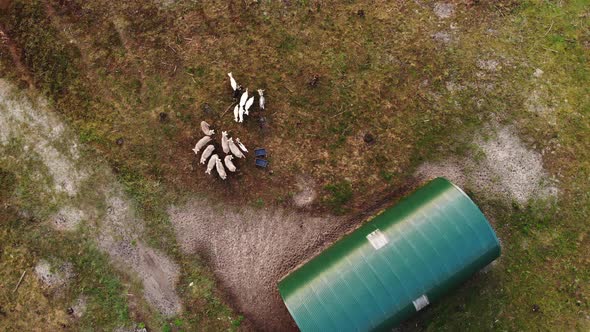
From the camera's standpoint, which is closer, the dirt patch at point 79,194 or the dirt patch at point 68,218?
the dirt patch at point 79,194

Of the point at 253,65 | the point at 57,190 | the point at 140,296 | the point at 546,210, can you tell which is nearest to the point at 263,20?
the point at 253,65

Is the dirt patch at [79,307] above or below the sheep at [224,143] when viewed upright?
below

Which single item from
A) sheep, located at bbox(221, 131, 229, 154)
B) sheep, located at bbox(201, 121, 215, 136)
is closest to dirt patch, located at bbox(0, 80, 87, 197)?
sheep, located at bbox(201, 121, 215, 136)

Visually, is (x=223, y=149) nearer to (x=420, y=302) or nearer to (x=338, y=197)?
(x=338, y=197)

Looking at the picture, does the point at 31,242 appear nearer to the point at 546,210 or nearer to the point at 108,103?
the point at 108,103

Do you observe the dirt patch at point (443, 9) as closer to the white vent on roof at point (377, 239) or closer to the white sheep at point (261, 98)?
the white sheep at point (261, 98)

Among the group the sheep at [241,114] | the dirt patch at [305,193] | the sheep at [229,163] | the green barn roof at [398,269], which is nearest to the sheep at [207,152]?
the sheep at [229,163]

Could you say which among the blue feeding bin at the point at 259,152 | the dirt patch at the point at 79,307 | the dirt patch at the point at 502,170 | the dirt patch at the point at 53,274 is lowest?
the dirt patch at the point at 502,170
